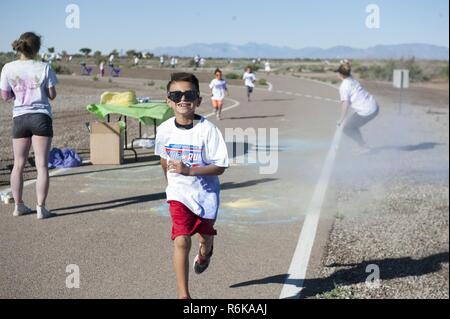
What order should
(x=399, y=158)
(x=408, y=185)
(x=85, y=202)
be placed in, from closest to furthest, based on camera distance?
(x=85, y=202) < (x=408, y=185) < (x=399, y=158)

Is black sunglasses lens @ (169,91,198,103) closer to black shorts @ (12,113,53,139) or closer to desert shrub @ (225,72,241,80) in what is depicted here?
black shorts @ (12,113,53,139)

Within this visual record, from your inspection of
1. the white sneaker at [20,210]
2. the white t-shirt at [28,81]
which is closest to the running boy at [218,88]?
the white sneaker at [20,210]

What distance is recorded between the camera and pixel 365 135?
57.3 feet

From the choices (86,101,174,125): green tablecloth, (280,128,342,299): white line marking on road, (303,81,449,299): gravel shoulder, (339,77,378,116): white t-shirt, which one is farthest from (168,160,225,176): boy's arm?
(339,77,378,116): white t-shirt

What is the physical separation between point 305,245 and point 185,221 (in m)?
2.48

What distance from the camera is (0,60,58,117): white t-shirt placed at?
242 inches

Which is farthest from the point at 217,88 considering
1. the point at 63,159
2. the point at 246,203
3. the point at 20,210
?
the point at 20,210

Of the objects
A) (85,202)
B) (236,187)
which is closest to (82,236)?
(85,202)

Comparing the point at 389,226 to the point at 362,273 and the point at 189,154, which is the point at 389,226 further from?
the point at 189,154

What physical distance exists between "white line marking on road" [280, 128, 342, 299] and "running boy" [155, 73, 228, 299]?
3.56ft

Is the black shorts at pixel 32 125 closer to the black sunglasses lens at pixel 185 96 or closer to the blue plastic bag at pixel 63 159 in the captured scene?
the black sunglasses lens at pixel 185 96

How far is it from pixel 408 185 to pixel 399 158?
106 inches

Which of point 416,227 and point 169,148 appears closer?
point 169,148

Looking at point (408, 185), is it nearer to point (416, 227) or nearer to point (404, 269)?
point (416, 227)
